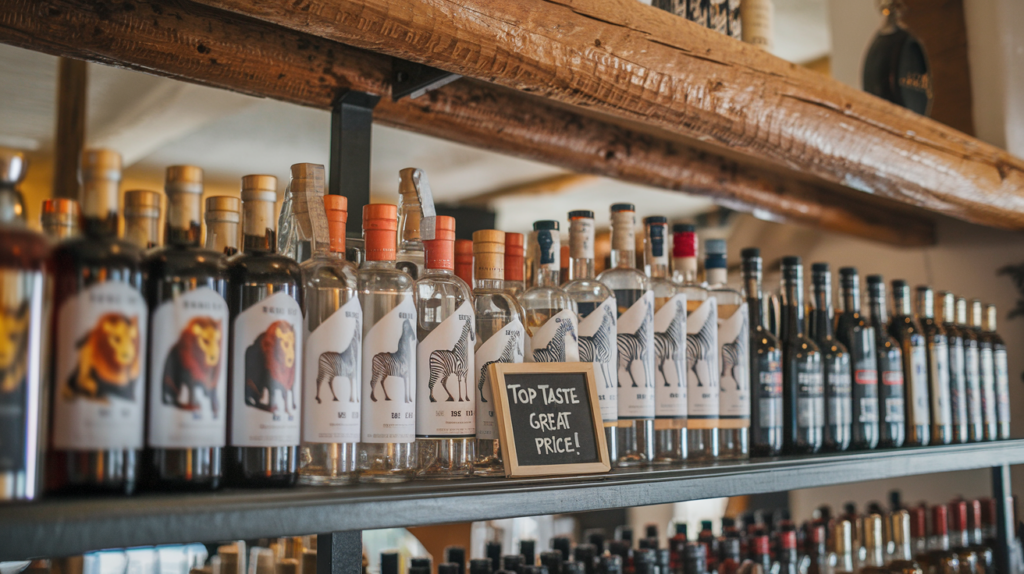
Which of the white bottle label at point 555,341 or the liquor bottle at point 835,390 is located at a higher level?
the white bottle label at point 555,341

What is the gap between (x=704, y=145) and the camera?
2285mm

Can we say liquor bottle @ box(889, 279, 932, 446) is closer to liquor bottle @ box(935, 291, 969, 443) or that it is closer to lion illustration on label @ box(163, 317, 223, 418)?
liquor bottle @ box(935, 291, 969, 443)

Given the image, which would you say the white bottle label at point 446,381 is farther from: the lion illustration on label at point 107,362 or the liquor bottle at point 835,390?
the liquor bottle at point 835,390

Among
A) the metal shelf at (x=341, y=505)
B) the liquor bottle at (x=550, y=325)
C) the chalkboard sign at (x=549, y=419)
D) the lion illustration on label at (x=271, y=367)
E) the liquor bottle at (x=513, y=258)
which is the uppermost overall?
the liquor bottle at (x=513, y=258)

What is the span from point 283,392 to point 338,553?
0.26 meters

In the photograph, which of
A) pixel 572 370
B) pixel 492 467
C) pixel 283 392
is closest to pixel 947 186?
pixel 572 370

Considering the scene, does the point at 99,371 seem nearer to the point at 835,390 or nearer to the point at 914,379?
the point at 835,390

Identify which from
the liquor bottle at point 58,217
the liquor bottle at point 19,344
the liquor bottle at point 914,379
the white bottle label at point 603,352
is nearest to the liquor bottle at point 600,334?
the white bottle label at point 603,352

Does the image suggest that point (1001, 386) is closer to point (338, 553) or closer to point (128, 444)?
point (338, 553)

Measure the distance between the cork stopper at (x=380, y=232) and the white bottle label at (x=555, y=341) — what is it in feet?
0.87

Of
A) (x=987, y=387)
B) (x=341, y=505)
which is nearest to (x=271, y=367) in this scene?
(x=341, y=505)

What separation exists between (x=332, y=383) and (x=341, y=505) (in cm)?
19

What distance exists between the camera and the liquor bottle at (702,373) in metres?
1.35

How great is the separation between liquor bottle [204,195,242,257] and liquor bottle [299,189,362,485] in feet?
0.29
